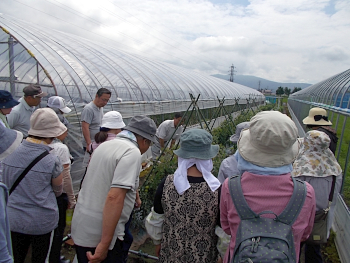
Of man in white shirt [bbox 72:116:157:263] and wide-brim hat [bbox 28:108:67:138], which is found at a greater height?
wide-brim hat [bbox 28:108:67:138]

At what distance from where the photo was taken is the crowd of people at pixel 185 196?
1341mm

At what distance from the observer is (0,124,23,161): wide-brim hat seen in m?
2.04

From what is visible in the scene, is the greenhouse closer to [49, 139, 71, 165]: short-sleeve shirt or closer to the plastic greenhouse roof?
the plastic greenhouse roof

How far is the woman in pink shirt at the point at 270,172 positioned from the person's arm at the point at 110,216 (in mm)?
745

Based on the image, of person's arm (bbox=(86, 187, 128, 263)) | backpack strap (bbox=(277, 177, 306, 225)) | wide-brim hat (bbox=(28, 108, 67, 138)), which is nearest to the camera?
backpack strap (bbox=(277, 177, 306, 225))

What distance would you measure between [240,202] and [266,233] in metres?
0.21

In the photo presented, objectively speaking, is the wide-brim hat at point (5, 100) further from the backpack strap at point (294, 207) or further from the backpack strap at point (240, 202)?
the backpack strap at point (294, 207)

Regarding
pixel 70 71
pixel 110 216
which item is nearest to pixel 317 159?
pixel 110 216

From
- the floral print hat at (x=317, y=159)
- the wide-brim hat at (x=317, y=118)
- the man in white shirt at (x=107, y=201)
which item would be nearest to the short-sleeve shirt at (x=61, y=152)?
the man in white shirt at (x=107, y=201)

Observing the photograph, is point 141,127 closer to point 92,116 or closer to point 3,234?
point 3,234

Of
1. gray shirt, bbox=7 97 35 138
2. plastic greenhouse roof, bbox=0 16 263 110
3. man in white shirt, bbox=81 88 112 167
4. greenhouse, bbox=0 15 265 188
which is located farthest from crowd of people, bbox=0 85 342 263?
plastic greenhouse roof, bbox=0 16 263 110

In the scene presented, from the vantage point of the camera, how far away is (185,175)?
1.74 m

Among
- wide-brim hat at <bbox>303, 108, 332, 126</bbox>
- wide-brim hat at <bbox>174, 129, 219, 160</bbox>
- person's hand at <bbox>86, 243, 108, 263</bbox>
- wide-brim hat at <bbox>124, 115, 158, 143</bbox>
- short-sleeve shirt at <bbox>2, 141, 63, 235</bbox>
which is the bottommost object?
person's hand at <bbox>86, 243, 108, 263</bbox>

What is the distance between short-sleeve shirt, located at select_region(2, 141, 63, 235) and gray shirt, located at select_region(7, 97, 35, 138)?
1.58m
